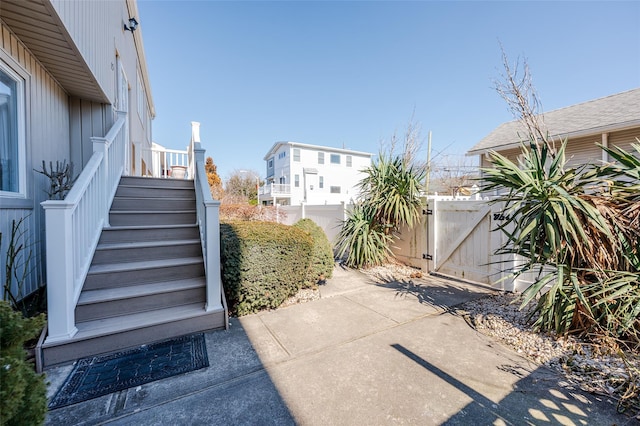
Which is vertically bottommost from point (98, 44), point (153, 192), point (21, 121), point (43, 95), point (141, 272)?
point (141, 272)

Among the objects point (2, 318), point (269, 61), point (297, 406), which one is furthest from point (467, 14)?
point (2, 318)

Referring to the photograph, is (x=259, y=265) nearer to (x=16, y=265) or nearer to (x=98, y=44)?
(x=16, y=265)

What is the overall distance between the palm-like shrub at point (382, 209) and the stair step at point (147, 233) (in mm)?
3388

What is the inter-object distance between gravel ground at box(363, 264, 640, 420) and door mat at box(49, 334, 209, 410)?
3124 mm

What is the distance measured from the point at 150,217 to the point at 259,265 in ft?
7.10

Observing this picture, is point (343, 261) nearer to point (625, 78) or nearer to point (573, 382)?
point (573, 382)

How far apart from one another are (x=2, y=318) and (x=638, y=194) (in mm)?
4860

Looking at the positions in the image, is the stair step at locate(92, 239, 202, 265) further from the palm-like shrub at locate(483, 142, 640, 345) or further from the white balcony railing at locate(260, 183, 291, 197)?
the white balcony railing at locate(260, 183, 291, 197)

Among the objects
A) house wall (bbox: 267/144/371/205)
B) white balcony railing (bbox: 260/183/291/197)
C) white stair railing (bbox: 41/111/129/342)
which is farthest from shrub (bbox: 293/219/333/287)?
white balcony railing (bbox: 260/183/291/197)

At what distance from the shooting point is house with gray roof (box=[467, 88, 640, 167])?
7.19 metres

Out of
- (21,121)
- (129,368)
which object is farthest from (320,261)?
(21,121)

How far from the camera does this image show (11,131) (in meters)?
2.83

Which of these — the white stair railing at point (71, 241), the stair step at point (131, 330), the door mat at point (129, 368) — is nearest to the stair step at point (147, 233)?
the white stair railing at point (71, 241)

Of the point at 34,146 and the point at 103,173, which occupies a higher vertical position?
the point at 34,146
